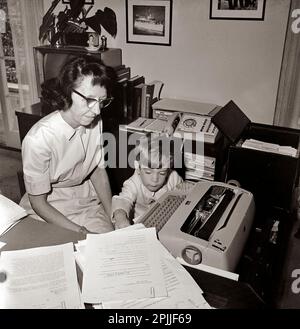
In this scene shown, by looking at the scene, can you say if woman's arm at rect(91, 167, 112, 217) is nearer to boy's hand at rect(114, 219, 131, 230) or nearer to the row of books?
boy's hand at rect(114, 219, 131, 230)

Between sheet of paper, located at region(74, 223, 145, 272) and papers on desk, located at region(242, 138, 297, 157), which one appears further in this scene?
papers on desk, located at region(242, 138, 297, 157)

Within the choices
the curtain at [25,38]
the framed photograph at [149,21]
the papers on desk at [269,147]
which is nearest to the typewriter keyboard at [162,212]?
the papers on desk at [269,147]

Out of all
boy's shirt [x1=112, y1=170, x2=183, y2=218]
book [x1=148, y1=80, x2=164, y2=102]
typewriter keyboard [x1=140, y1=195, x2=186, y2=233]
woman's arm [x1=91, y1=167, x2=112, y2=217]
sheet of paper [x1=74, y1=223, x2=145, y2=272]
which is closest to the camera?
sheet of paper [x1=74, y1=223, x2=145, y2=272]

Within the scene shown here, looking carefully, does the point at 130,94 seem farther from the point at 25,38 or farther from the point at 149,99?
the point at 25,38

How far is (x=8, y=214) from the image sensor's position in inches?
48.3

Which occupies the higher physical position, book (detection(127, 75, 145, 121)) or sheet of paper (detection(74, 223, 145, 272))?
book (detection(127, 75, 145, 121))

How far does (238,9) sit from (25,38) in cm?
177

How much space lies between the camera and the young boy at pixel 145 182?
4.68 feet

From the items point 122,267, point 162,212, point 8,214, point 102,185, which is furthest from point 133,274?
point 102,185

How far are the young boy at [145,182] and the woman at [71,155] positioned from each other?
0.50 ft

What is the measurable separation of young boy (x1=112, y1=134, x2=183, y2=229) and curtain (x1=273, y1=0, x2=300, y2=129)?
0.86 metres

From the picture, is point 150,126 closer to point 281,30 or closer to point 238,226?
point 281,30

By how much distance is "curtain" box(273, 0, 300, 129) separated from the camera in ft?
6.39

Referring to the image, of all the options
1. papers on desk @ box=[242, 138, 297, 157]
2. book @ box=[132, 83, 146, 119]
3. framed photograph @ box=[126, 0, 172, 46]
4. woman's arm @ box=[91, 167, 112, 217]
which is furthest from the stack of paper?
framed photograph @ box=[126, 0, 172, 46]
